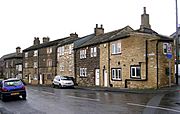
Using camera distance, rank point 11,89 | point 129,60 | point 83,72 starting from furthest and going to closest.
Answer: point 83,72
point 129,60
point 11,89

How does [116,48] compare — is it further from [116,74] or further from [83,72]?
[83,72]

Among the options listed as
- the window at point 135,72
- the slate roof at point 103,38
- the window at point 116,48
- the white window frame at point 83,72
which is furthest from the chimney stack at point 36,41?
the window at point 135,72

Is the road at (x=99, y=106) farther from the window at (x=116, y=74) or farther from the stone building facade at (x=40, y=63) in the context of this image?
the stone building facade at (x=40, y=63)

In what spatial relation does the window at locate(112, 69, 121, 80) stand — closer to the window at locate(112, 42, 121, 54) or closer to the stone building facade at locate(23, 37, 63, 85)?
the window at locate(112, 42, 121, 54)

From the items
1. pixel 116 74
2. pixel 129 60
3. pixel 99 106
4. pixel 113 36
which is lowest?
pixel 99 106

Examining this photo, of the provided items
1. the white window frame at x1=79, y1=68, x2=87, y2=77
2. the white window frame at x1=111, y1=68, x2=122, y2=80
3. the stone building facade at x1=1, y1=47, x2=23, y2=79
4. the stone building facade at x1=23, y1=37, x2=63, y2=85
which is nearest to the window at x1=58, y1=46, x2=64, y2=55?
the stone building facade at x1=23, y1=37, x2=63, y2=85

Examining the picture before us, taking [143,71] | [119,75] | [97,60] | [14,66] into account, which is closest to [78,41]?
[97,60]

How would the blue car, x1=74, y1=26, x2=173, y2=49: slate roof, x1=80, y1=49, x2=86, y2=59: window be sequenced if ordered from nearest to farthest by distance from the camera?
the blue car < x1=74, y1=26, x2=173, y2=49: slate roof < x1=80, y1=49, x2=86, y2=59: window

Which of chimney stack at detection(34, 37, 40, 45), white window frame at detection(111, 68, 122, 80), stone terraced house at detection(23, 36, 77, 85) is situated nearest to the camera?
white window frame at detection(111, 68, 122, 80)

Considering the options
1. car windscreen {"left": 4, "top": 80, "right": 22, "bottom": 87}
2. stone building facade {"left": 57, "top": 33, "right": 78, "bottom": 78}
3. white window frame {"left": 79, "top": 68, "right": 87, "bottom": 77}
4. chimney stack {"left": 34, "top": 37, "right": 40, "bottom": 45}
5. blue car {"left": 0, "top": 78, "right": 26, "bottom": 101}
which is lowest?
blue car {"left": 0, "top": 78, "right": 26, "bottom": 101}

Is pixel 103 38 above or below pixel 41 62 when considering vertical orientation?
above

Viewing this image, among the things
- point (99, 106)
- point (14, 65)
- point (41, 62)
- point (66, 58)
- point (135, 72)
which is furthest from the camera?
point (14, 65)

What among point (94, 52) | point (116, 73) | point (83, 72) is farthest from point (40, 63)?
point (116, 73)

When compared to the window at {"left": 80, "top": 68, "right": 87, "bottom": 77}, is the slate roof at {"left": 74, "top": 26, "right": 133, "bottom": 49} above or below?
above
